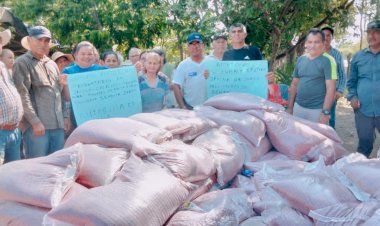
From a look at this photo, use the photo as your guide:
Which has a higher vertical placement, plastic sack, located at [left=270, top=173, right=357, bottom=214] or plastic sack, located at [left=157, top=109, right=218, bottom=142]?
plastic sack, located at [left=157, top=109, right=218, bottom=142]

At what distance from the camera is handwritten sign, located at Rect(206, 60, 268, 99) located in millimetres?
3932

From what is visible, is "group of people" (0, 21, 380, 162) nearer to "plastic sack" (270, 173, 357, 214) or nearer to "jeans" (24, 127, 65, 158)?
"jeans" (24, 127, 65, 158)

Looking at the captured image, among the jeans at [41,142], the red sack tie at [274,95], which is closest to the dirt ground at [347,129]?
the red sack tie at [274,95]

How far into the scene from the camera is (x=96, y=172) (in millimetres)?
1994

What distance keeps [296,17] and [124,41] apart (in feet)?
11.8

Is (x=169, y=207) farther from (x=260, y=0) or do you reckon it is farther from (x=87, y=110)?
(x=260, y=0)

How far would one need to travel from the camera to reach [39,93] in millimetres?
3441

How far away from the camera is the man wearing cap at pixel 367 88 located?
3914 mm

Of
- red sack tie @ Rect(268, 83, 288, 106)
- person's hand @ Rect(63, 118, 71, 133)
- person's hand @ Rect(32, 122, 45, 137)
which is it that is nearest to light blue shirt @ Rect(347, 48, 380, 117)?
red sack tie @ Rect(268, 83, 288, 106)

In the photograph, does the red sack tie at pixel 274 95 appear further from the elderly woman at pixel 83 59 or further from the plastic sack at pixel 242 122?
the elderly woman at pixel 83 59

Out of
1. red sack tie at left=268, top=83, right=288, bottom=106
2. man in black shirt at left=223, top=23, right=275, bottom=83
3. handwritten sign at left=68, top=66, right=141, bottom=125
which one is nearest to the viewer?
handwritten sign at left=68, top=66, right=141, bottom=125

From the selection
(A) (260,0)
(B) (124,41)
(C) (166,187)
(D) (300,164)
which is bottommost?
(D) (300,164)

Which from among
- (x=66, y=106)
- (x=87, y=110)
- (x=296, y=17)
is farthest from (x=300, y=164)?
(x=296, y=17)

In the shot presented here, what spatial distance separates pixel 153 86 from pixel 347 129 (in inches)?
184
